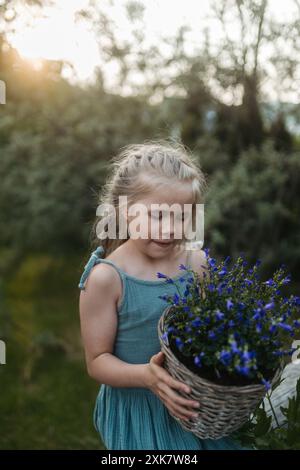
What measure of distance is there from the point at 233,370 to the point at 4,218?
5948 mm

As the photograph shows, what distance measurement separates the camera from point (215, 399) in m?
1.33

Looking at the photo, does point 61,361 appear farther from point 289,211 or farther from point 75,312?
point 289,211

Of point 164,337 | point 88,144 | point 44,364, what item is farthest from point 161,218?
point 88,144

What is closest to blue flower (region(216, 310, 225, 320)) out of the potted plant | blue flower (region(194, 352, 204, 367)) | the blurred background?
the potted plant

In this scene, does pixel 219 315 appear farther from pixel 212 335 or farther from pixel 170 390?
pixel 170 390

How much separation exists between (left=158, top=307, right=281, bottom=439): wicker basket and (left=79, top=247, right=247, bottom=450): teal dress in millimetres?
334

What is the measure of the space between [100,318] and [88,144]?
15.4 ft

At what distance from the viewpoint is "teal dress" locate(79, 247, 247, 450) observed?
69.3 inches

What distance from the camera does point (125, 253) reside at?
6.09ft

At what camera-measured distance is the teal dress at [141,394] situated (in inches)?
69.3

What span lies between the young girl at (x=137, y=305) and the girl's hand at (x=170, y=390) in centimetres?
19

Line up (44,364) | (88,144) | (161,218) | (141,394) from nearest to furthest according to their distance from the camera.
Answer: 1. (161,218)
2. (141,394)
3. (44,364)
4. (88,144)

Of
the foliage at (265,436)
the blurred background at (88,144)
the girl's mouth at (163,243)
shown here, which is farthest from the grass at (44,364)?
the foliage at (265,436)
